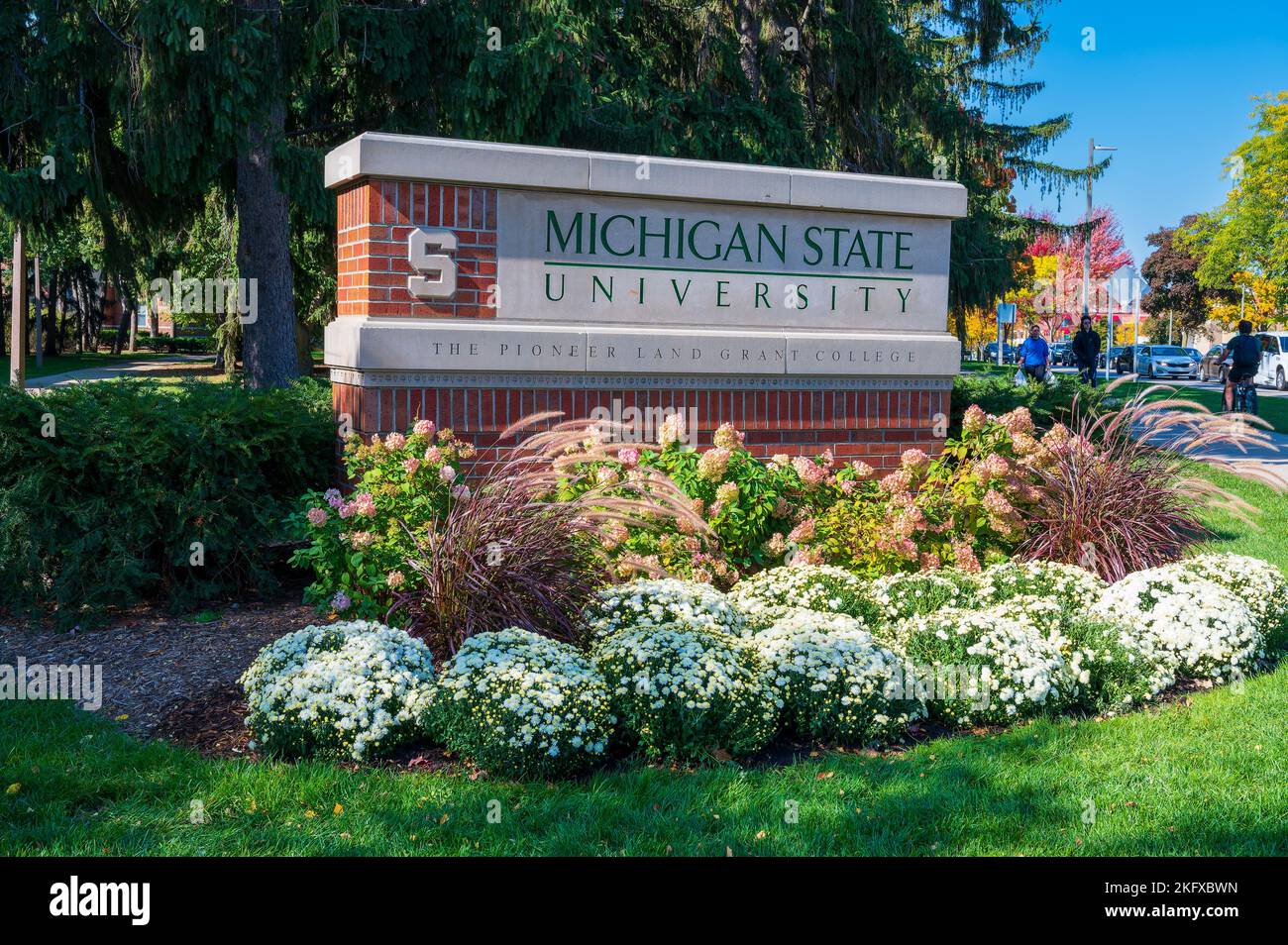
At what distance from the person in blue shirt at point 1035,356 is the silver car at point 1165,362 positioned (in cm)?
3122

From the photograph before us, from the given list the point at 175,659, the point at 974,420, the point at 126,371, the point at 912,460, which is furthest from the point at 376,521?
the point at 126,371

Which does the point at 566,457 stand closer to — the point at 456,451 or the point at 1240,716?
the point at 456,451

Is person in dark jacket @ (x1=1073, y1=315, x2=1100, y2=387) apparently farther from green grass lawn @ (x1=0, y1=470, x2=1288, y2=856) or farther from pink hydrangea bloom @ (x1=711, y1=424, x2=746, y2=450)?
green grass lawn @ (x1=0, y1=470, x2=1288, y2=856)

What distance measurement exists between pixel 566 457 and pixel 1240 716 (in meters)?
3.25

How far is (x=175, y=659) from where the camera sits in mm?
5445

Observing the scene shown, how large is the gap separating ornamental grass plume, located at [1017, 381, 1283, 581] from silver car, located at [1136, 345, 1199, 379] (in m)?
43.4

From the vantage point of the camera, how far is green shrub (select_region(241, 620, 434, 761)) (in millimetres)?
4383

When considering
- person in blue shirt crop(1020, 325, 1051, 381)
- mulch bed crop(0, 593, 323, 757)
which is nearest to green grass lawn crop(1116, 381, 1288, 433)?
person in blue shirt crop(1020, 325, 1051, 381)

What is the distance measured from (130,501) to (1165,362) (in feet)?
159

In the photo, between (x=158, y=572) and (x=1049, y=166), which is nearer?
(x=158, y=572)

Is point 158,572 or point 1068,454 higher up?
point 1068,454

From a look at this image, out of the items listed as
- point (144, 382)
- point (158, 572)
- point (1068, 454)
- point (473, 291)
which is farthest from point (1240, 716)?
point (144, 382)

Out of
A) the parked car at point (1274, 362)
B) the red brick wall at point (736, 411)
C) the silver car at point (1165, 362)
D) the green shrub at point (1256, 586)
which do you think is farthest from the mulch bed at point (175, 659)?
the silver car at point (1165, 362)

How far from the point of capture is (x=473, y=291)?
6.79 m
